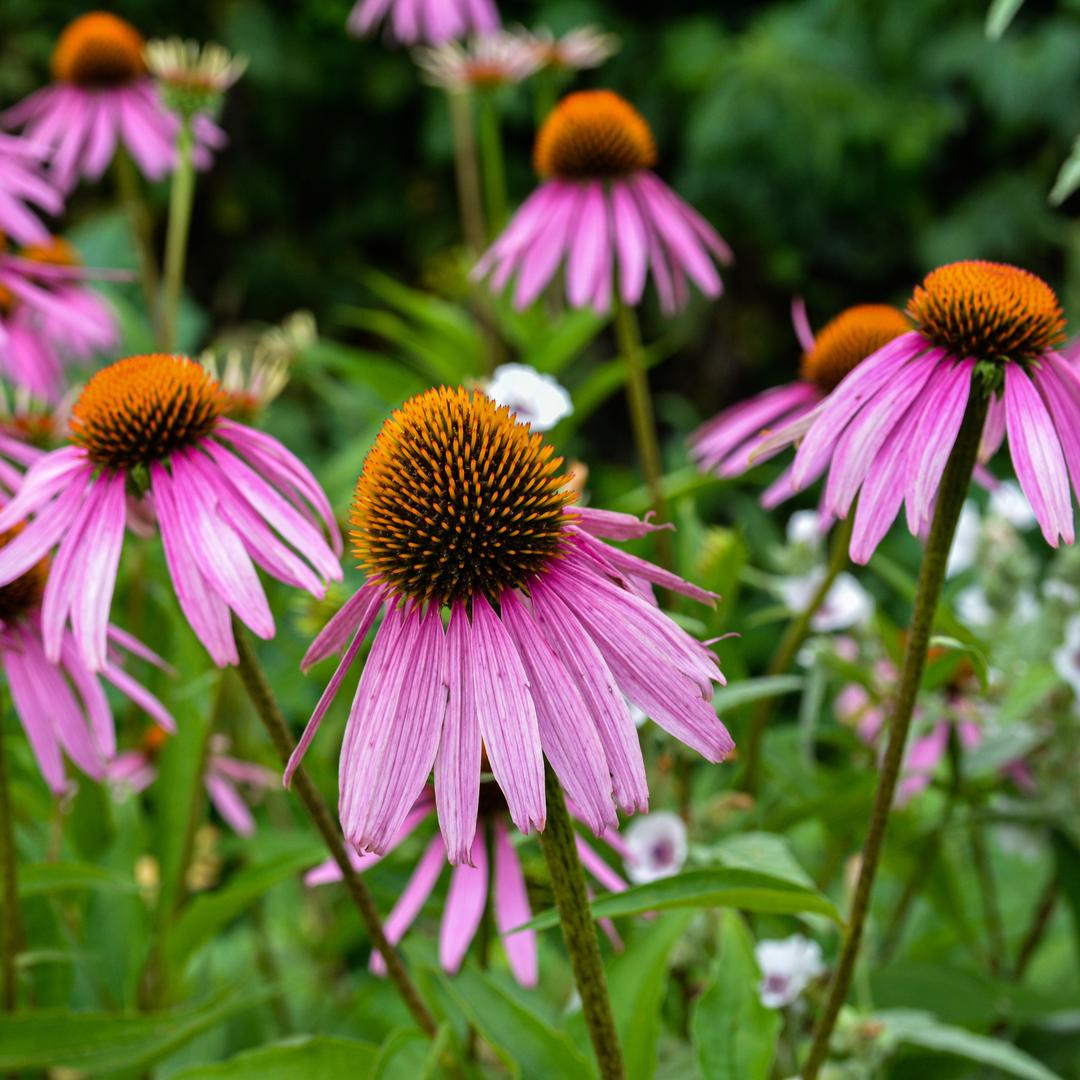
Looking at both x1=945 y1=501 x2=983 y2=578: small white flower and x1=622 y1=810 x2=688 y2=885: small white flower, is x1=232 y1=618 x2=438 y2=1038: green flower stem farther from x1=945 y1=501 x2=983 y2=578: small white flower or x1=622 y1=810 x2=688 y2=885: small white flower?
x1=945 y1=501 x2=983 y2=578: small white flower

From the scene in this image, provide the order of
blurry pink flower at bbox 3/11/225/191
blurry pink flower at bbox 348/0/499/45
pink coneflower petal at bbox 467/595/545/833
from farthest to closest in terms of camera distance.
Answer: blurry pink flower at bbox 348/0/499/45 < blurry pink flower at bbox 3/11/225/191 < pink coneflower petal at bbox 467/595/545/833

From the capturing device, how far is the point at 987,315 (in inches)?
24.6

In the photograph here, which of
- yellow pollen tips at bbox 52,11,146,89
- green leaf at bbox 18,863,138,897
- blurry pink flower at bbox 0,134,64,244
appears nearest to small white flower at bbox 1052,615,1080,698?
green leaf at bbox 18,863,138,897

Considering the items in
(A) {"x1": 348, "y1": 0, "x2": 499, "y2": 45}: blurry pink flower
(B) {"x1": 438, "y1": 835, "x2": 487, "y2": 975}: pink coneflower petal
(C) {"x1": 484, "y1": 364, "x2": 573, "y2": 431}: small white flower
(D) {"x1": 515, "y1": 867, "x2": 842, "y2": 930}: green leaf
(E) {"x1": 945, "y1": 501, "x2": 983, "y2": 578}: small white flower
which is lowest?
(D) {"x1": 515, "y1": 867, "x2": 842, "y2": 930}: green leaf

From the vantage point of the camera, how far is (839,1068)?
811mm

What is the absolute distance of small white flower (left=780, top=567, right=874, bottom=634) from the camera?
1.14 meters

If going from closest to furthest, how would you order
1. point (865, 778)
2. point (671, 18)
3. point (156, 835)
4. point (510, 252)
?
point (865, 778)
point (156, 835)
point (510, 252)
point (671, 18)

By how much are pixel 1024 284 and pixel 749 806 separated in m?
0.46

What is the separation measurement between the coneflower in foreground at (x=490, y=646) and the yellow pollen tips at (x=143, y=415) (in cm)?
17

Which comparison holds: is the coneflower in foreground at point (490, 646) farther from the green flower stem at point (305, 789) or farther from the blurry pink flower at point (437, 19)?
the blurry pink flower at point (437, 19)

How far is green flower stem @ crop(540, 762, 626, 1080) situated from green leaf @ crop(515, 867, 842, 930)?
0.03m

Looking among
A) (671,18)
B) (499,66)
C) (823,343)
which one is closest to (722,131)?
(671,18)

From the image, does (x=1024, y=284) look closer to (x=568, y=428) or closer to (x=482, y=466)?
(x=482, y=466)

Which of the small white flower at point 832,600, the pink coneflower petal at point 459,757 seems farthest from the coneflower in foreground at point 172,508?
the small white flower at point 832,600
